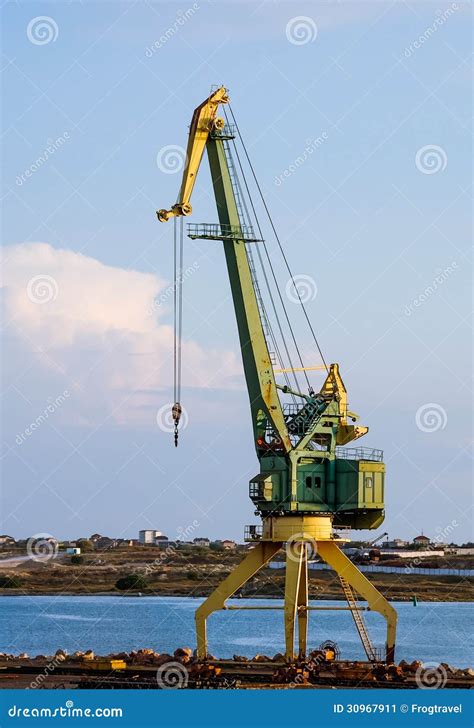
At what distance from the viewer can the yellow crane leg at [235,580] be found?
1923 inches

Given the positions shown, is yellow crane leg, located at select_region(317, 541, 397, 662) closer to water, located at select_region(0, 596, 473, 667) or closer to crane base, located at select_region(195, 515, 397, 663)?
crane base, located at select_region(195, 515, 397, 663)

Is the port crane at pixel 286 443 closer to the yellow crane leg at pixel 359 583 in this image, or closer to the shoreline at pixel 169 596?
the yellow crane leg at pixel 359 583

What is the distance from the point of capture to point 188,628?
313 feet

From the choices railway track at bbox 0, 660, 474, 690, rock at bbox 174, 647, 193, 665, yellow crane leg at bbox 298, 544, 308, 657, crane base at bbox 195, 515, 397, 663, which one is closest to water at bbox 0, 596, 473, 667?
rock at bbox 174, 647, 193, 665

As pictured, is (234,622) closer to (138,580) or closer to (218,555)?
(138,580)

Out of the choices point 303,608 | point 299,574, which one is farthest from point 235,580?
point 299,574

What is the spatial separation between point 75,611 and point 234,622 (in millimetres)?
16616

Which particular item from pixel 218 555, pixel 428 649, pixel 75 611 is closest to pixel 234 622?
pixel 75 611

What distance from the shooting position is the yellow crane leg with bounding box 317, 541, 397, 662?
157 ft

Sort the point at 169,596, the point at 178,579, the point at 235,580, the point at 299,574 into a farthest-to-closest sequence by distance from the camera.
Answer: the point at 178,579
the point at 169,596
the point at 235,580
the point at 299,574

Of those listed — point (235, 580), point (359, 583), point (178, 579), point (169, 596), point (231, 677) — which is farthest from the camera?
point (178, 579)

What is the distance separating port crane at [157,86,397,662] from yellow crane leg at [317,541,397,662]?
32mm

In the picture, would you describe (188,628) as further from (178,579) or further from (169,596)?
(178,579)

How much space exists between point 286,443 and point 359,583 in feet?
16.9
